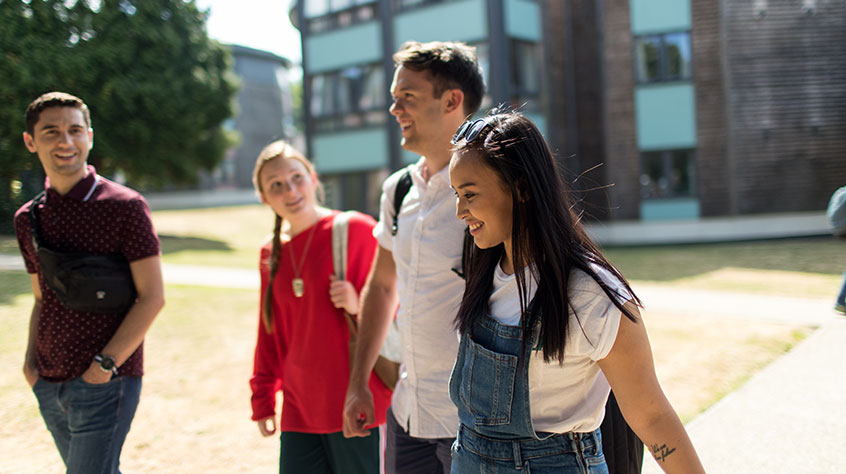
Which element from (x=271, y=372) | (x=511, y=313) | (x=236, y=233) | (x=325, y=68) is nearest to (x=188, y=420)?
(x=271, y=372)

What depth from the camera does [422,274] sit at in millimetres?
2438

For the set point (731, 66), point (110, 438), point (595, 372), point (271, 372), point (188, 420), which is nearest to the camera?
point (595, 372)

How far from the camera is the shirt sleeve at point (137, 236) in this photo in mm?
2850

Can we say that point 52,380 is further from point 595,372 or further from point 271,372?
point 595,372

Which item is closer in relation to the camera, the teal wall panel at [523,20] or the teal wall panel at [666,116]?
the teal wall panel at [523,20]

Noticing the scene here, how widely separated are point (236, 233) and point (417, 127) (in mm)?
21926

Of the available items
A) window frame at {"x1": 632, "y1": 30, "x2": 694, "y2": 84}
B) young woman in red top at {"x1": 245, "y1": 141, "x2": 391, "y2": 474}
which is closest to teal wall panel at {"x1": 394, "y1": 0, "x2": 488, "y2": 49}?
window frame at {"x1": 632, "y1": 30, "x2": 694, "y2": 84}

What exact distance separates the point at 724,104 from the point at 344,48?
13.2 meters

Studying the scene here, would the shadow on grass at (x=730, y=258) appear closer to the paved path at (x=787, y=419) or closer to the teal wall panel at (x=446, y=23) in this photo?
the paved path at (x=787, y=419)

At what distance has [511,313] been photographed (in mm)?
1729

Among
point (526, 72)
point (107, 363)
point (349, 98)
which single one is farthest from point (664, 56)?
point (107, 363)

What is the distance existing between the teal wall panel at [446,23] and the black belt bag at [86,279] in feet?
62.6

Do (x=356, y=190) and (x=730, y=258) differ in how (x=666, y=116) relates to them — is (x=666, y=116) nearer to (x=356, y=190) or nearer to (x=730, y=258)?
(x=730, y=258)

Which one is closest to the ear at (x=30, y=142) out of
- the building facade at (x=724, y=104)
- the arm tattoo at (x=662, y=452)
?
the arm tattoo at (x=662, y=452)
